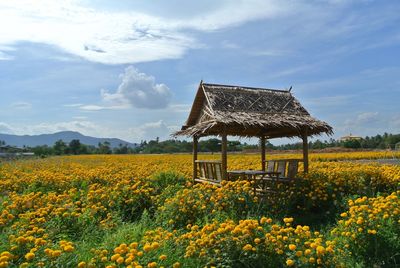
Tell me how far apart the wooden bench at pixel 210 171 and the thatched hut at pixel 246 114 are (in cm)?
41

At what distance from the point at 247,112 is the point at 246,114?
10.8 inches

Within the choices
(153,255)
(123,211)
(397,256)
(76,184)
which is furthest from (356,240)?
(76,184)

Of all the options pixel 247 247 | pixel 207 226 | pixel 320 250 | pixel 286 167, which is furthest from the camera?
pixel 286 167

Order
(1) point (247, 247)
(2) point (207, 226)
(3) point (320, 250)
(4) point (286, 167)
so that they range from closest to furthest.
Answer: (3) point (320, 250) < (1) point (247, 247) < (2) point (207, 226) < (4) point (286, 167)

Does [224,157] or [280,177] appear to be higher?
[224,157]

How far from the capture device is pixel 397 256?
209 inches

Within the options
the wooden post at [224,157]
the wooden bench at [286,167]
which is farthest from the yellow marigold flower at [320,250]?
the wooden bench at [286,167]

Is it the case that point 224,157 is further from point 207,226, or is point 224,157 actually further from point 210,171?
point 207,226

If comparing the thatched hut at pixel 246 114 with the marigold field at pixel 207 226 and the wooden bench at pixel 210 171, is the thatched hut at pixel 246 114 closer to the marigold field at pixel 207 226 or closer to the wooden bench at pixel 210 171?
the wooden bench at pixel 210 171

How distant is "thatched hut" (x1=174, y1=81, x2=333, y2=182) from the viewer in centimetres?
1054

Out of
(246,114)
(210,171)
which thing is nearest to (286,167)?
(246,114)

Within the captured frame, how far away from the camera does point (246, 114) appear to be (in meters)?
10.9

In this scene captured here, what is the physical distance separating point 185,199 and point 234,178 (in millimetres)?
4148

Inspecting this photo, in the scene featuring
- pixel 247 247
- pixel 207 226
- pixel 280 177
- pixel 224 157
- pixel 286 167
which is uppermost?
pixel 224 157
